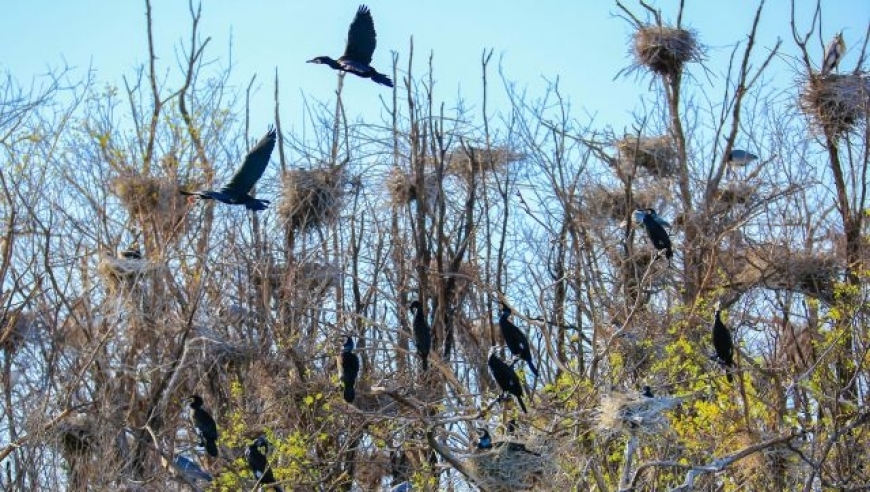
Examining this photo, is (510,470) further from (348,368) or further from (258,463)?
(258,463)

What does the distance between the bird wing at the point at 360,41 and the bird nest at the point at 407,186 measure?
4697 mm

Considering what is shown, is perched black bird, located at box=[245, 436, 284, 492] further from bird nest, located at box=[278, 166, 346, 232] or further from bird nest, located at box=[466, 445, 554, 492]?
bird nest, located at box=[278, 166, 346, 232]

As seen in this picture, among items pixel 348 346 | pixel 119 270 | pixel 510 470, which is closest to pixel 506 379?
pixel 510 470

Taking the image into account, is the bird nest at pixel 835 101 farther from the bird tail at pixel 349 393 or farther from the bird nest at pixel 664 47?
the bird tail at pixel 349 393

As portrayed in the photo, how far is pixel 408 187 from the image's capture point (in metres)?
17.9

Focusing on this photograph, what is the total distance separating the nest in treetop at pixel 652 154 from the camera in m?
18.2

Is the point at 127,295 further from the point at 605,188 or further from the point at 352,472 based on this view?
the point at 605,188

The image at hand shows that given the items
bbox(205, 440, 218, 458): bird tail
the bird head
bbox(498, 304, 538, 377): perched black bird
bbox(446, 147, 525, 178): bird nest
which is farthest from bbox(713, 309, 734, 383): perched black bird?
bbox(446, 147, 525, 178): bird nest

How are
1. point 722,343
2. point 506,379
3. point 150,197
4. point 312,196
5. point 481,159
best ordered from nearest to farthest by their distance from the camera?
point 506,379 → point 722,343 → point 150,197 → point 312,196 → point 481,159

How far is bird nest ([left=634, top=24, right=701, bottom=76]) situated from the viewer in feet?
58.8

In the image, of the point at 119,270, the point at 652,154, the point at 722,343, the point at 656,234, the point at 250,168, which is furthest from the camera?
the point at 652,154

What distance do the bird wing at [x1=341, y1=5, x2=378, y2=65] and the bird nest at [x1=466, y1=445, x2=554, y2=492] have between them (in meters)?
3.21

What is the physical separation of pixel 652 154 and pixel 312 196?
141 inches

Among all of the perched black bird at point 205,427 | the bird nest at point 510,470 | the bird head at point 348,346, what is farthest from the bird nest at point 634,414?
the perched black bird at point 205,427
